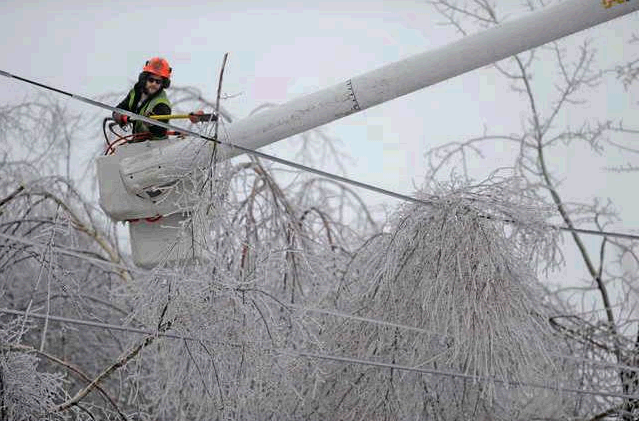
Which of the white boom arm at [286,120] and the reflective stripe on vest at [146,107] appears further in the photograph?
the reflective stripe on vest at [146,107]

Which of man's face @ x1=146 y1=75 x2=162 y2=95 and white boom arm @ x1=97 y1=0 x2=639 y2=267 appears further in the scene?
man's face @ x1=146 y1=75 x2=162 y2=95

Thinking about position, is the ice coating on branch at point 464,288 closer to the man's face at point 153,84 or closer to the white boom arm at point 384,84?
the white boom arm at point 384,84

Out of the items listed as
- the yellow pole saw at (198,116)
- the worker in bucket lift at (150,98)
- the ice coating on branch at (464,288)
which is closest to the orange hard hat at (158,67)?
the worker in bucket lift at (150,98)

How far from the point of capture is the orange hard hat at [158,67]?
254 cm

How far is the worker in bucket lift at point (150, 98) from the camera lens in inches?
100

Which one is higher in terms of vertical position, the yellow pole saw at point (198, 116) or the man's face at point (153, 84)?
the man's face at point (153, 84)

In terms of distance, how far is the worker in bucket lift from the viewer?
254cm

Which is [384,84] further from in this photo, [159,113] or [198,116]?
[159,113]

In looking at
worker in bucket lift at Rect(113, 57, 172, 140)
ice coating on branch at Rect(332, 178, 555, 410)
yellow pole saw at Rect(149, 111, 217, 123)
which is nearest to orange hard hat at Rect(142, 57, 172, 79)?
worker in bucket lift at Rect(113, 57, 172, 140)

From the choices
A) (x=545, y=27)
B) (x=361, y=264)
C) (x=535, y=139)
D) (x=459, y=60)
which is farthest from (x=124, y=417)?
(x=535, y=139)

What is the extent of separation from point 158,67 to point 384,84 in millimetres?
565

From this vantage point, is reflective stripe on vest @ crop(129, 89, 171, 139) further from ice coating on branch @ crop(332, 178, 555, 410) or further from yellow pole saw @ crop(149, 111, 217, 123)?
ice coating on branch @ crop(332, 178, 555, 410)

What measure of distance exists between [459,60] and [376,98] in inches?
8.6

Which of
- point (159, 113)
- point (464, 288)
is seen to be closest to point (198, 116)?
point (159, 113)
